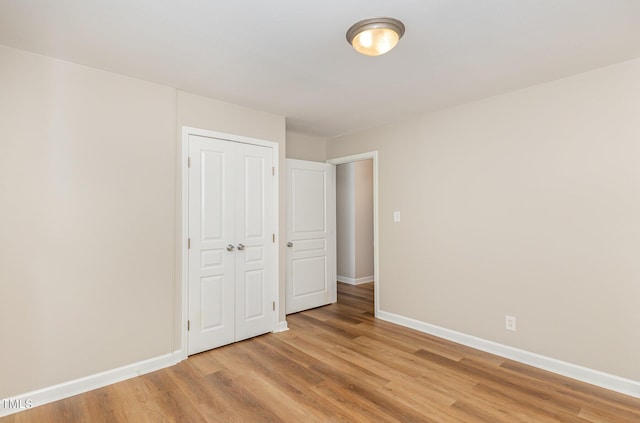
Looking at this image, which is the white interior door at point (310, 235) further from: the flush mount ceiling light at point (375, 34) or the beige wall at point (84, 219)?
the flush mount ceiling light at point (375, 34)

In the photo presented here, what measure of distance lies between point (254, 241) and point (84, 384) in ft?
5.95

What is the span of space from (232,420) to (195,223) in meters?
1.70

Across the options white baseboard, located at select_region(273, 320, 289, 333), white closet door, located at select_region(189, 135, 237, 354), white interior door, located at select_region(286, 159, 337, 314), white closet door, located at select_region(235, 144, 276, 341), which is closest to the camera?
white closet door, located at select_region(189, 135, 237, 354)

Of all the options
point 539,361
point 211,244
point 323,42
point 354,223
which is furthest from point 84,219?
point 354,223

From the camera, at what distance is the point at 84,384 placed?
2.40 m

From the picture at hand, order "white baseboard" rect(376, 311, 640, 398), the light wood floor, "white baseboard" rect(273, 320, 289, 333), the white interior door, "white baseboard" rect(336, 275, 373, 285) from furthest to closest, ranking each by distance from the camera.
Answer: "white baseboard" rect(336, 275, 373, 285) → the white interior door → "white baseboard" rect(273, 320, 289, 333) → "white baseboard" rect(376, 311, 640, 398) → the light wood floor

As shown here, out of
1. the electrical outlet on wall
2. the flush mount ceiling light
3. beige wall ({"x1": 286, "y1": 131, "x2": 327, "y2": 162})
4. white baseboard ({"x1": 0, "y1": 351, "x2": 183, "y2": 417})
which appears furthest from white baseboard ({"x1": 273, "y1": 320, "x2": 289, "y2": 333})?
the flush mount ceiling light

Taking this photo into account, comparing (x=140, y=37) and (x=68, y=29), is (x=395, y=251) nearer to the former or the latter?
(x=140, y=37)

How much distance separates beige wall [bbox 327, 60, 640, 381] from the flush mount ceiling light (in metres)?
1.69

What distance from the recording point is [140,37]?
206 cm

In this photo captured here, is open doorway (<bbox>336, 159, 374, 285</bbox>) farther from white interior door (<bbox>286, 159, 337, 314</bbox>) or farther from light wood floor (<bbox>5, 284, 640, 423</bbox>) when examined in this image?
light wood floor (<bbox>5, 284, 640, 423</bbox>)

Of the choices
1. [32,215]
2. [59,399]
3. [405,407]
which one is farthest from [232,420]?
[32,215]

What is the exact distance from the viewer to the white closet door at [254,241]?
336 cm

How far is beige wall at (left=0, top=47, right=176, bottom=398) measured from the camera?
7.22 feet
